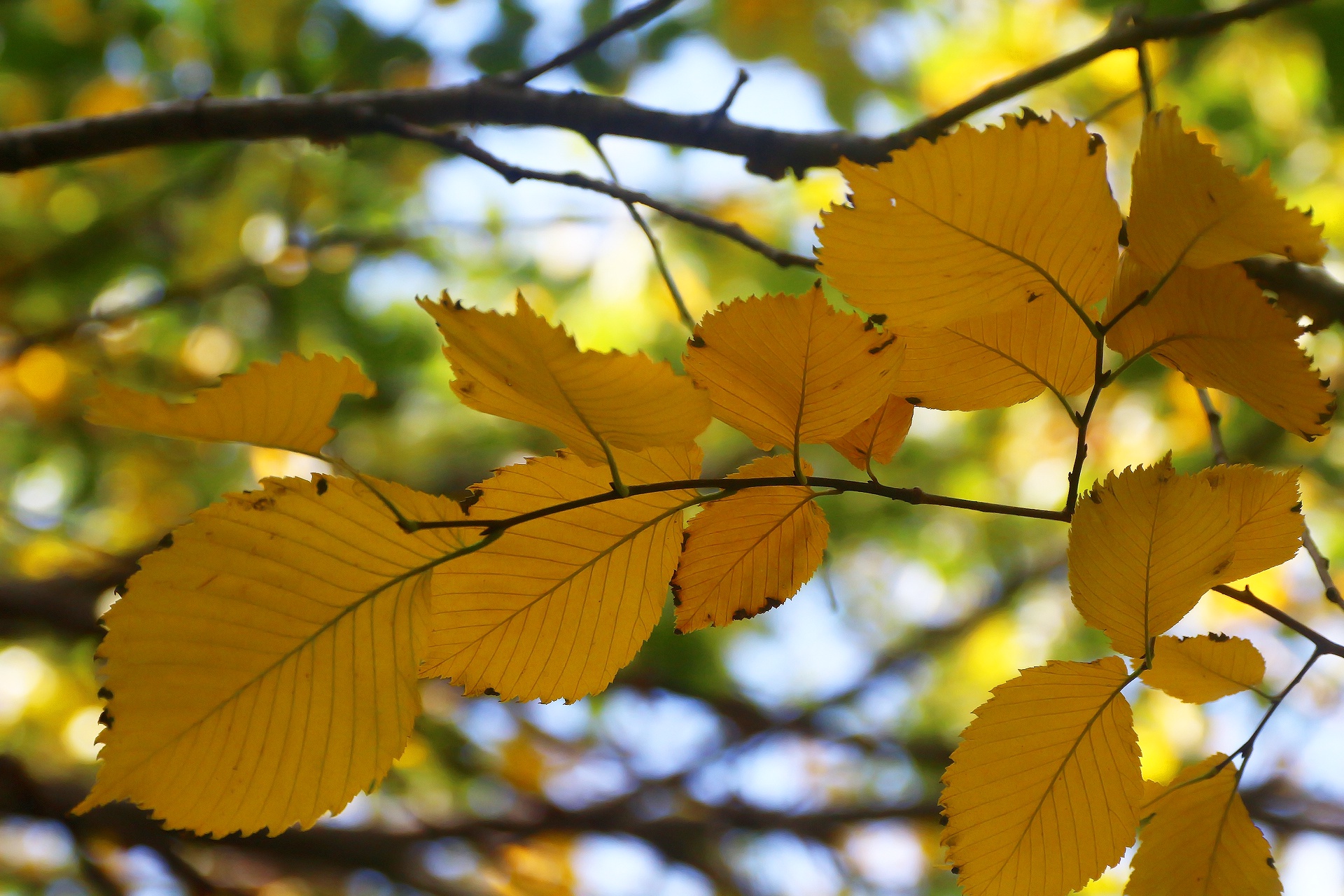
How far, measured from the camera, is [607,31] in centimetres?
54

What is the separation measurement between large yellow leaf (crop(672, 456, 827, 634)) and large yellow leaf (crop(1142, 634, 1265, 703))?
0.16m

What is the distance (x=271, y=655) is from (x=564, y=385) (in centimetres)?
14

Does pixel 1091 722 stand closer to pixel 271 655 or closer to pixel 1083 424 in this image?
pixel 1083 424

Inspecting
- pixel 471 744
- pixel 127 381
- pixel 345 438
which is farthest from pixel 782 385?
pixel 127 381

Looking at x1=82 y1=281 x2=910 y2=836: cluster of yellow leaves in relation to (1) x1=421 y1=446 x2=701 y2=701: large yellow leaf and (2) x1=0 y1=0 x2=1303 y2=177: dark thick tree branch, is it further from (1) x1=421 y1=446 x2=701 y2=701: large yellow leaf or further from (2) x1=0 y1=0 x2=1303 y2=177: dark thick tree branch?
(2) x1=0 y1=0 x2=1303 y2=177: dark thick tree branch

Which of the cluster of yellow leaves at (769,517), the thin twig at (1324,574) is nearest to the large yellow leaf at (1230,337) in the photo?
the cluster of yellow leaves at (769,517)

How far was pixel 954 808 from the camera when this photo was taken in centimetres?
32

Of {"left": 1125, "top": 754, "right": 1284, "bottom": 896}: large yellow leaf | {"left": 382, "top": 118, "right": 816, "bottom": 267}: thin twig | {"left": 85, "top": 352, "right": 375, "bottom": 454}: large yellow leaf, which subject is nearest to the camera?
{"left": 85, "top": 352, "right": 375, "bottom": 454}: large yellow leaf

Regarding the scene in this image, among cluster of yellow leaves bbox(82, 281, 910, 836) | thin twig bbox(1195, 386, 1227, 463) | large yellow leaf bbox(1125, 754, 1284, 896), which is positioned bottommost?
large yellow leaf bbox(1125, 754, 1284, 896)

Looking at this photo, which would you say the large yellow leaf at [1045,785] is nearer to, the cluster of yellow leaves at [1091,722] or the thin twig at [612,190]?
the cluster of yellow leaves at [1091,722]

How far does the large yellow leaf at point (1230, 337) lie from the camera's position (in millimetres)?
302

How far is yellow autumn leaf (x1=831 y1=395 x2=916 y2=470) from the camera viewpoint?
1.16 ft

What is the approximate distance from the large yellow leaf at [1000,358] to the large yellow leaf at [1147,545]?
46 mm

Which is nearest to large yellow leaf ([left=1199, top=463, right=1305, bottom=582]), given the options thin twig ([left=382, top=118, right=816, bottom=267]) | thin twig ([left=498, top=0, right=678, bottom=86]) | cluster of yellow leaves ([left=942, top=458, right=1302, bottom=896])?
cluster of yellow leaves ([left=942, top=458, right=1302, bottom=896])
